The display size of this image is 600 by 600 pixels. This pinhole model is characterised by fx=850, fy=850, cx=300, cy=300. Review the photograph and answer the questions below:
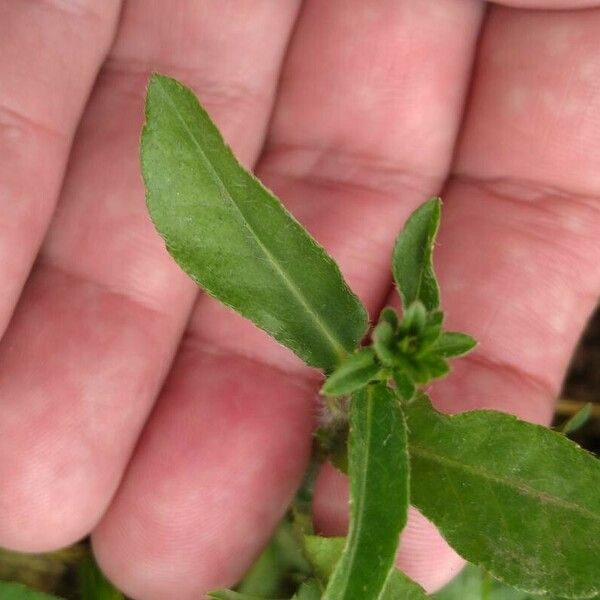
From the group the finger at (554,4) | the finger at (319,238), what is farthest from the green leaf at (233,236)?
the finger at (554,4)

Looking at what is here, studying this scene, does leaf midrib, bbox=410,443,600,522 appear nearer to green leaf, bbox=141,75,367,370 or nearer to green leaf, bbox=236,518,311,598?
green leaf, bbox=141,75,367,370

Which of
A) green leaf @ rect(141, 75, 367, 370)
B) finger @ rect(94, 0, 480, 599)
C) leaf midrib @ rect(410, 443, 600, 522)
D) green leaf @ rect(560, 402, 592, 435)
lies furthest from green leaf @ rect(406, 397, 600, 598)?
green leaf @ rect(560, 402, 592, 435)

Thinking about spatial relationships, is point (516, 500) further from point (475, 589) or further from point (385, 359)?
point (475, 589)

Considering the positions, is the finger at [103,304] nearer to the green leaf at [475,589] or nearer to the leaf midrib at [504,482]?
the leaf midrib at [504,482]

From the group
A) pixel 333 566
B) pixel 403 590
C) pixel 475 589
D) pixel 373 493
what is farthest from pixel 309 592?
pixel 373 493

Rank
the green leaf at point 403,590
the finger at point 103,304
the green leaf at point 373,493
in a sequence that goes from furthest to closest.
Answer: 1. the finger at point 103,304
2. the green leaf at point 403,590
3. the green leaf at point 373,493
